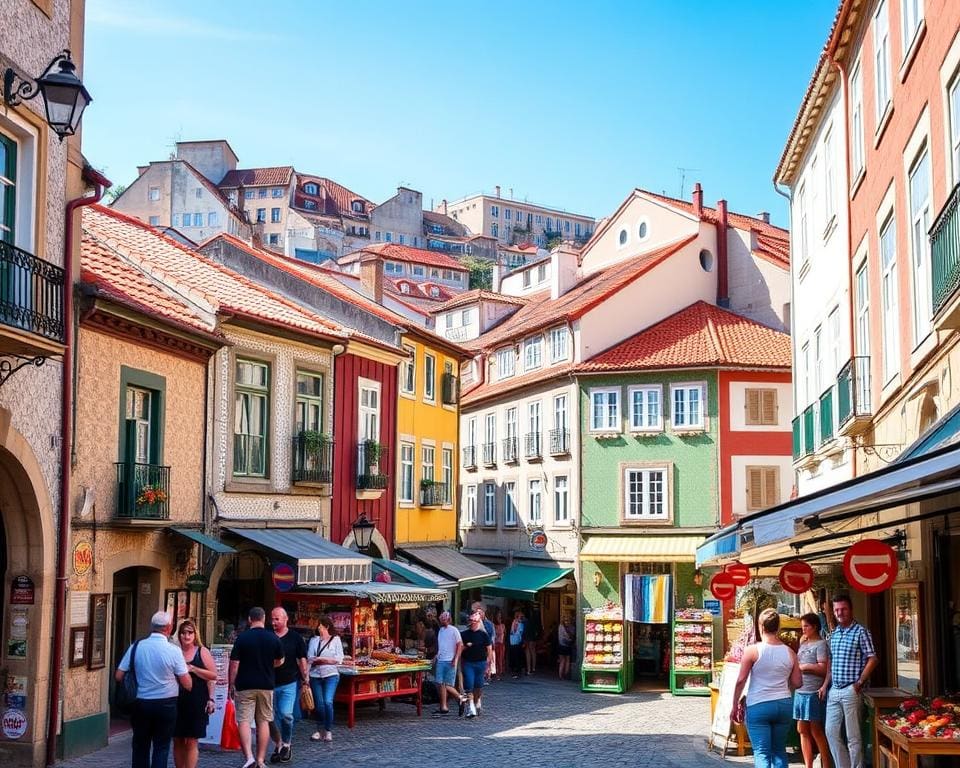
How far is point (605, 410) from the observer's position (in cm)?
3859

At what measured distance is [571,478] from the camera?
39062 mm

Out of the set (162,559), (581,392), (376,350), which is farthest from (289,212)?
(162,559)

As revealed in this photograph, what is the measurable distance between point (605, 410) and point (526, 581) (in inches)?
230

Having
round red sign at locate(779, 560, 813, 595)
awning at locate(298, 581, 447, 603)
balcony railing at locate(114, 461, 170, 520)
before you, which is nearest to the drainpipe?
balcony railing at locate(114, 461, 170, 520)

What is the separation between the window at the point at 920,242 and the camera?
14.0 meters

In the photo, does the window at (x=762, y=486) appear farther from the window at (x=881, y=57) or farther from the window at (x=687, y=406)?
the window at (x=881, y=57)

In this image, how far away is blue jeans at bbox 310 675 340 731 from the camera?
18281 millimetres

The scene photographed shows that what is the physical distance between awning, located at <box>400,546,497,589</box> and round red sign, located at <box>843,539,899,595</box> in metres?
18.6

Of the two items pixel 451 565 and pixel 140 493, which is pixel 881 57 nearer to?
pixel 140 493

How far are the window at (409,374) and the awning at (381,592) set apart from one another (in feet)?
26.8

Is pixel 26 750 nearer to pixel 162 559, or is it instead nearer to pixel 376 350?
pixel 162 559

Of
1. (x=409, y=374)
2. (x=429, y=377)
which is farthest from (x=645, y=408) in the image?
(x=409, y=374)

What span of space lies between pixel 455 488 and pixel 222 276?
37.7ft

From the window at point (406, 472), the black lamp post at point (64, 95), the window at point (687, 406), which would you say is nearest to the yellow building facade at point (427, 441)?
the window at point (406, 472)
